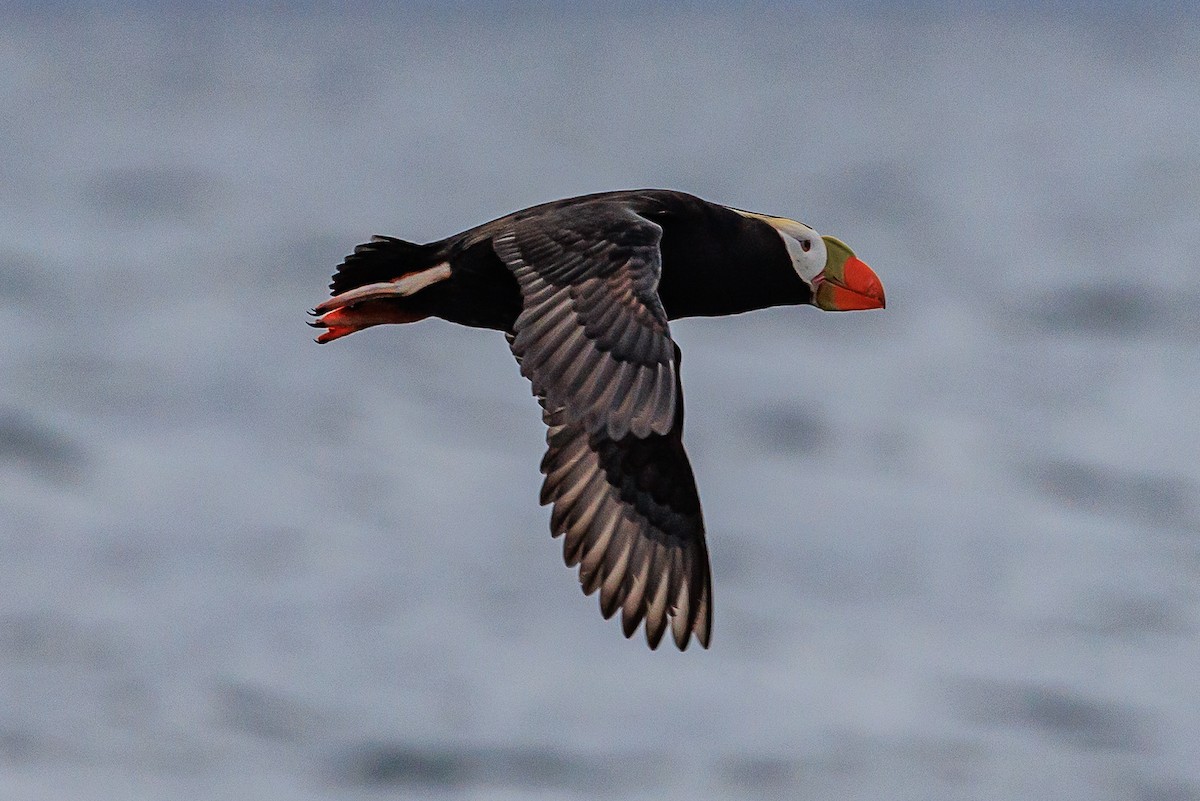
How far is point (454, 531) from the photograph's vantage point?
30281mm

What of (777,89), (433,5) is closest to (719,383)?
(777,89)

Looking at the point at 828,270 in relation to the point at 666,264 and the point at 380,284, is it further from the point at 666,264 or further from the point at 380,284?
the point at 380,284

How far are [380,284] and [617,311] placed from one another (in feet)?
4.12

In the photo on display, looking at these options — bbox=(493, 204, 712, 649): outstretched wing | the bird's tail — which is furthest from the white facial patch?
the bird's tail

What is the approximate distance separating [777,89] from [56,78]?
15.0 m

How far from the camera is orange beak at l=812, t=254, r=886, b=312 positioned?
10.1 metres

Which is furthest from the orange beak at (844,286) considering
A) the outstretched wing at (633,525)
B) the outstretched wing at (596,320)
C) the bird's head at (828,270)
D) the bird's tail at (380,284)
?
the bird's tail at (380,284)

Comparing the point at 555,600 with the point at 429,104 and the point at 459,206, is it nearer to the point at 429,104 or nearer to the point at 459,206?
the point at 459,206

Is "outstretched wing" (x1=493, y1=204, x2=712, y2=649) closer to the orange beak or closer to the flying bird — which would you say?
the flying bird

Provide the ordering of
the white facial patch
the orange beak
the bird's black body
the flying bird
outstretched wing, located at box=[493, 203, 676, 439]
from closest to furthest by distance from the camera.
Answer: outstretched wing, located at box=[493, 203, 676, 439] → the flying bird → the bird's black body → the white facial patch → the orange beak

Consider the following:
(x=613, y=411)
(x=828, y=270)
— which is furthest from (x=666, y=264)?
(x=613, y=411)

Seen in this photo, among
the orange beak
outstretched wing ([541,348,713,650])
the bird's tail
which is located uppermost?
the orange beak

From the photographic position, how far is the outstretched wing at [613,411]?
8312 millimetres

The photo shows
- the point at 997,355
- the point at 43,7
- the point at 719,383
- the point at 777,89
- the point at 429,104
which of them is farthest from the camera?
the point at 43,7
